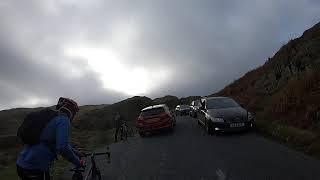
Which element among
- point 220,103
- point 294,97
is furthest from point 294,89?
point 220,103

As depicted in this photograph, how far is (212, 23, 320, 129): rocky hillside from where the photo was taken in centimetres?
2091

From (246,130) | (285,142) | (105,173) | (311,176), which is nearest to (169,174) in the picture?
(105,173)

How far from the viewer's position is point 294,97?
24.8 meters

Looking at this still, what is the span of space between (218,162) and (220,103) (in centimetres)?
996

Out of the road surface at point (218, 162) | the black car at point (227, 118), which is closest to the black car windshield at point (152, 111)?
the black car at point (227, 118)

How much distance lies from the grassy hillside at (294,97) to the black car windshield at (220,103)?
1578 mm

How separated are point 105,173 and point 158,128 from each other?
1388 centimetres

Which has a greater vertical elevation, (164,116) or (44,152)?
(164,116)

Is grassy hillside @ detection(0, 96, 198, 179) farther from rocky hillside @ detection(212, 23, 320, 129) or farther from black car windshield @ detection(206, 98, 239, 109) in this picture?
rocky hillside @ detection(212, 23, 320, 129)

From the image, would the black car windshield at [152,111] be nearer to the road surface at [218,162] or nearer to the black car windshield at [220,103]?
the black car windshield at [220,103]

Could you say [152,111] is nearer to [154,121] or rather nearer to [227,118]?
[154,121]

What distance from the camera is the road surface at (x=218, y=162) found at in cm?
1164

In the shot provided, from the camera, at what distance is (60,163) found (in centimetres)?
1931

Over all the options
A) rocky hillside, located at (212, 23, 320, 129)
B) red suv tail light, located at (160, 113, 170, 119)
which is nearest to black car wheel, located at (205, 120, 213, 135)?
rocky hillside, located at (212, 23, 320, 129)
